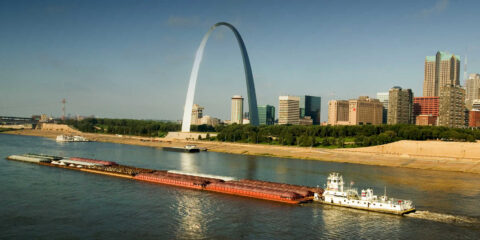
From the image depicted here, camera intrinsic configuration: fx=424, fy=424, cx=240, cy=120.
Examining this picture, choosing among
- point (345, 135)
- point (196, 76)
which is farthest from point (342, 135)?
point (196, 76)

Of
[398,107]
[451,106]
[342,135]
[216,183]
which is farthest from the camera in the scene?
[398,107]

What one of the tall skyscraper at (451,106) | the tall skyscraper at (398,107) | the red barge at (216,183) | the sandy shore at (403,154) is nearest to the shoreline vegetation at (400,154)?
the sandy shore at (403,154)

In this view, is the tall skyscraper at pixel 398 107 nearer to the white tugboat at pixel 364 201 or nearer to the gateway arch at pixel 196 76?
the gateway arch at pixel 196 76

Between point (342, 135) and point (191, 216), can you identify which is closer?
point (191, 216)

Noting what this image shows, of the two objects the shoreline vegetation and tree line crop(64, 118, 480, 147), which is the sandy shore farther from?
tree line crop(64, 118, 480, 147)

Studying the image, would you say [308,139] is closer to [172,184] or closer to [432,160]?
[432,160]

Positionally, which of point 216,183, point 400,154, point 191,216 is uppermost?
point 400,154

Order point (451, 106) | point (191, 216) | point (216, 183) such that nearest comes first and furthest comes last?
point (191, 216), point (216, 183), point (451, 106)

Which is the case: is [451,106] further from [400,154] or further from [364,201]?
[364,201]
